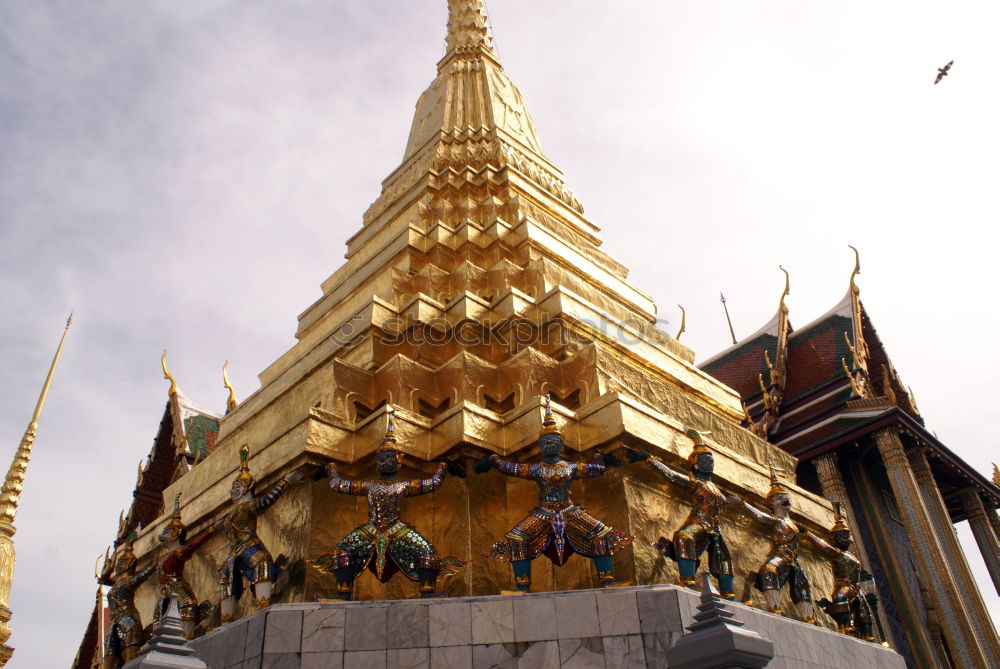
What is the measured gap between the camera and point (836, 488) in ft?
50.0

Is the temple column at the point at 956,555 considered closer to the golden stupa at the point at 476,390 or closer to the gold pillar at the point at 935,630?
the gold pillar at the point at 935,630

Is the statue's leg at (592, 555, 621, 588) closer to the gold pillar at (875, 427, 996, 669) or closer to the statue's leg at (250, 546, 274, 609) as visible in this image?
the statue's leg at (250, 546, 274, 609)

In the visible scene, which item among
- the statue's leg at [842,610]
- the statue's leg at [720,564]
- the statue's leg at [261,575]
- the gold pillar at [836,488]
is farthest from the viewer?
the gold pillar at [836,488]

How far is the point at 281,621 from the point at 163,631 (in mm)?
1543

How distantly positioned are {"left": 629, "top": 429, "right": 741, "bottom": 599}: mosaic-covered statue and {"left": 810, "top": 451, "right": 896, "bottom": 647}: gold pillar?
867cm

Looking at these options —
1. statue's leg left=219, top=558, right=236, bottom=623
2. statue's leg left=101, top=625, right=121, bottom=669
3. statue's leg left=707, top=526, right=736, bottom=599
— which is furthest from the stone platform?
statue's leg left=101, top=625, right=121, bottom=669

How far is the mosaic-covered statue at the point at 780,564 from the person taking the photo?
7.38m

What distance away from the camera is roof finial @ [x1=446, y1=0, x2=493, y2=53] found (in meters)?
17.4

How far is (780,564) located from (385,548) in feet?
12.0

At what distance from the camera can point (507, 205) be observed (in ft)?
37.9

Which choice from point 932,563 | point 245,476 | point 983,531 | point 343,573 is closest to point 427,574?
point 343,573

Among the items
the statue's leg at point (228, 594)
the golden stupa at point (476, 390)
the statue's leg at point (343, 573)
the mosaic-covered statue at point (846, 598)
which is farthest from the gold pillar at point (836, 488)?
the statue's leg at point (228, 594)

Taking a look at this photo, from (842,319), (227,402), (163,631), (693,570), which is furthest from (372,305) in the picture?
(842,319)

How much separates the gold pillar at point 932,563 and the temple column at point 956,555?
124 millimetres
